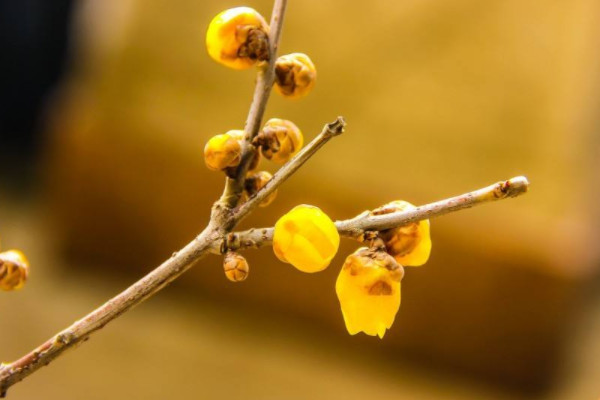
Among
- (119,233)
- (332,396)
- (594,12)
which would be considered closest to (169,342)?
(119,233)

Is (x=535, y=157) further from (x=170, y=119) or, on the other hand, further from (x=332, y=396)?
(x=170, y=119)

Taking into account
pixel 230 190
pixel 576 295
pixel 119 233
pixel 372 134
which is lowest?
pixel 119 233

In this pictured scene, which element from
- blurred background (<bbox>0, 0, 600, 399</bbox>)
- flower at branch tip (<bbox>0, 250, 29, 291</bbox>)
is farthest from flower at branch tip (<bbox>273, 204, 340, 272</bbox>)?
blurred background (<bbox>0, 0, 600, 399</bbox>)

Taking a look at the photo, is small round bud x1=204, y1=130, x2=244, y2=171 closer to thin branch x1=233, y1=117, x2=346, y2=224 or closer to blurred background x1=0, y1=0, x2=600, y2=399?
thin branch x1=233, y1=117, x2=346, y2=224

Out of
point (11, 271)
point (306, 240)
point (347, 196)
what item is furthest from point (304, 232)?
point (347, 196)

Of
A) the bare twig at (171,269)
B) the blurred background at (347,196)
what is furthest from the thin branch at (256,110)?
the blurred background at (347,196)

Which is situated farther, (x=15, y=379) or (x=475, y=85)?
(x=475, y=85)
